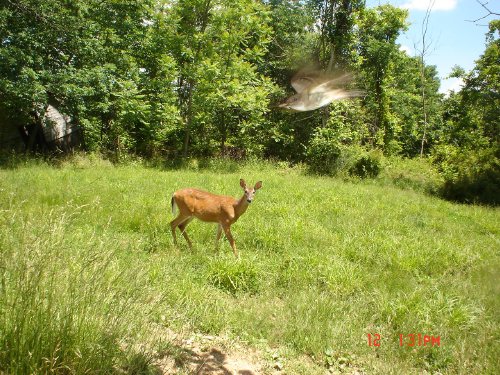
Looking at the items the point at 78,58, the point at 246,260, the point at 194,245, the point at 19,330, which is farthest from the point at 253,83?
the point at 19,330

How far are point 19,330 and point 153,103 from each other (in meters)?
15.5

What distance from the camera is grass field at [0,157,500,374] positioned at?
2805 millimetres

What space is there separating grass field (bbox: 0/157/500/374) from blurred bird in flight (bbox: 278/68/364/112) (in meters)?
3.38

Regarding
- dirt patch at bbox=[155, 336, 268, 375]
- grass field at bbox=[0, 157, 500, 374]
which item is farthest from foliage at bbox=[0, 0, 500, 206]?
dirt patch at bbox=[155, 336, 268, 375]

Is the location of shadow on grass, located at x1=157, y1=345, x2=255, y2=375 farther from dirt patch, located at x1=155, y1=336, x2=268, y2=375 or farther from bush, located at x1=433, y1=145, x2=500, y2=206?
bush, located at x1=433, y1=145, x2=500, y2=206

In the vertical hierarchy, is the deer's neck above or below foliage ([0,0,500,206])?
below

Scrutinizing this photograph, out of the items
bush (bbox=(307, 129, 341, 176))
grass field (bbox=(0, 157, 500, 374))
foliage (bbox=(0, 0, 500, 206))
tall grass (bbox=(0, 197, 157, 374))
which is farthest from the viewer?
bush (bbox=(307, 129, 341, 176))

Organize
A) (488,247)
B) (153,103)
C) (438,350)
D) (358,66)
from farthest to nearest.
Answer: (358,66) → (153,103) → (488,247) → (438,350)

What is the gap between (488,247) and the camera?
7770 mm

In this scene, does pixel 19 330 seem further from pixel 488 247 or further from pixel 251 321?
pixel 488 247
